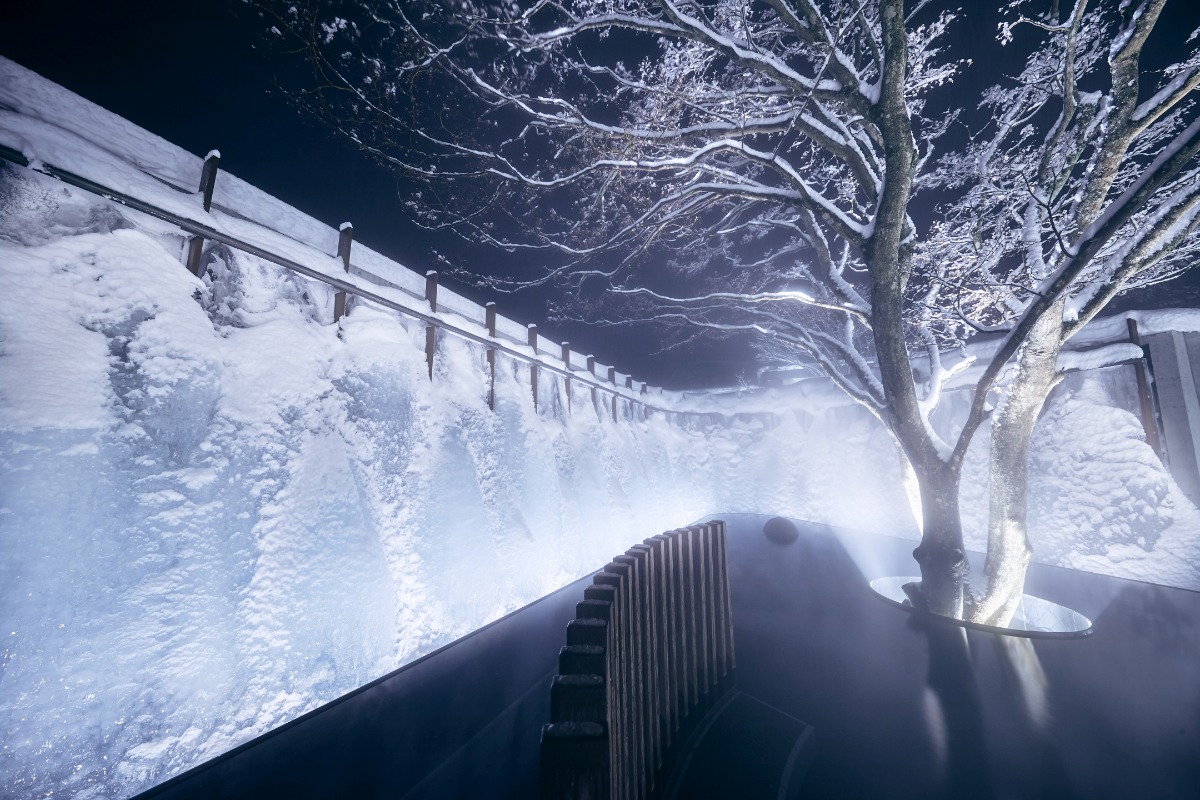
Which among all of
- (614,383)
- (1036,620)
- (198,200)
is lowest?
(1036,620)

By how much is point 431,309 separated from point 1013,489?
744cm

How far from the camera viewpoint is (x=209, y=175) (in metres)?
3.47

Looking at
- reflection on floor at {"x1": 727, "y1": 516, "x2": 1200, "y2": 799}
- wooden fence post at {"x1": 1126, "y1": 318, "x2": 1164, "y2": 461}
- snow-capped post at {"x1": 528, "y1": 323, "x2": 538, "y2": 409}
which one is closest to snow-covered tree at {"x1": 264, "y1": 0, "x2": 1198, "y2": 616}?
reflection on floor at {"x1": 727, "y1": 516, "x2": 1200, "y2": 799}

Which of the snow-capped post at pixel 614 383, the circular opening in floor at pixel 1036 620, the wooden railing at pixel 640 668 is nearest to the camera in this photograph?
the wooden railing at pixel 640 668

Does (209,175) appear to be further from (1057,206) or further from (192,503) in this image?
(1057,206)

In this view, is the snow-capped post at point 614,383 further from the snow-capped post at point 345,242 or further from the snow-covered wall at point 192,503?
the snow-capped post at point 345,242

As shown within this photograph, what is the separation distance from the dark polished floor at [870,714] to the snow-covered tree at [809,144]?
3.36ft

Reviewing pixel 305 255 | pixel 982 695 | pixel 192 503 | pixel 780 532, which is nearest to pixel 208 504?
pixel 192 503

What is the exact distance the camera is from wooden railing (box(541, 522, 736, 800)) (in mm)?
1328

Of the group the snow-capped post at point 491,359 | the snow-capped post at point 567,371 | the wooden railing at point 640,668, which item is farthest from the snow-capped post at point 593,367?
the wooden railing at point 640,668

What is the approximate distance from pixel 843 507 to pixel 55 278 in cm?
1523

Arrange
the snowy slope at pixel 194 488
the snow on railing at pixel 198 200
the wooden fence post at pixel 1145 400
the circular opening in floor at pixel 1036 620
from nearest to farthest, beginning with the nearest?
1. the snowy slope at pixel 194 488
2. the snow on railing at pixel 198 200
3. the circular opening in floor at pixel 1036 620
4. the wooden fence post at pixel 1145 400

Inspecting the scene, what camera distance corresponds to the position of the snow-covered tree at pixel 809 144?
10.0ft

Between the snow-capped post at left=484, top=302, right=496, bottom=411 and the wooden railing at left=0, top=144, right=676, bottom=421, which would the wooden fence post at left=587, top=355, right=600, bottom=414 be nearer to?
the wooden railing at left=0, top=144, right=676, bottom=421
